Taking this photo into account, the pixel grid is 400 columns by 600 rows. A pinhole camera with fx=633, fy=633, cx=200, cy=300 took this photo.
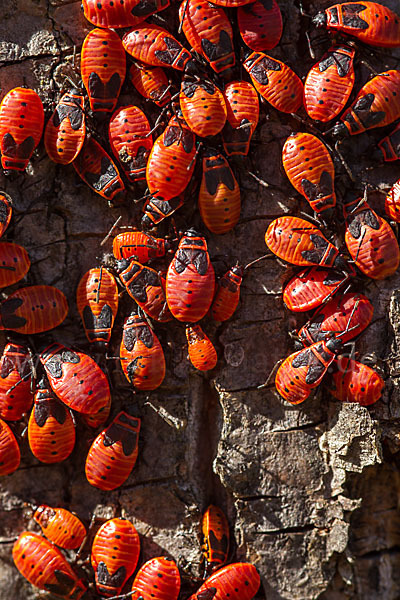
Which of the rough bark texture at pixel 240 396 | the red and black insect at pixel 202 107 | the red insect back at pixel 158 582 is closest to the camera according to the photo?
the red and black insect at pixel 202 107

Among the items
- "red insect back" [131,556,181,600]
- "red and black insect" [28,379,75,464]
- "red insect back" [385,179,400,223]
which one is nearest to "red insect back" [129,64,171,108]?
"red insect back" [385,179,400,223]

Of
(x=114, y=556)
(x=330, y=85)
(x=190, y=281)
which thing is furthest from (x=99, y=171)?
(x=114, y=556)

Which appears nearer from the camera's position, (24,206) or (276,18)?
(276,18)

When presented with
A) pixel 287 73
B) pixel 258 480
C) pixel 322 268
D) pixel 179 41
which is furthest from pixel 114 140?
pixel 258 480

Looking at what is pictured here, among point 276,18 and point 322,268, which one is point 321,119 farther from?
point 322,268

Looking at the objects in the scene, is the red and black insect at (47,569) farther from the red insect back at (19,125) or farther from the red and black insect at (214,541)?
the red insect back at (19,125)

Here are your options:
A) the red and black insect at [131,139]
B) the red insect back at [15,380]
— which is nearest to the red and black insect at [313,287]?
the red and black insect at [131,139]
